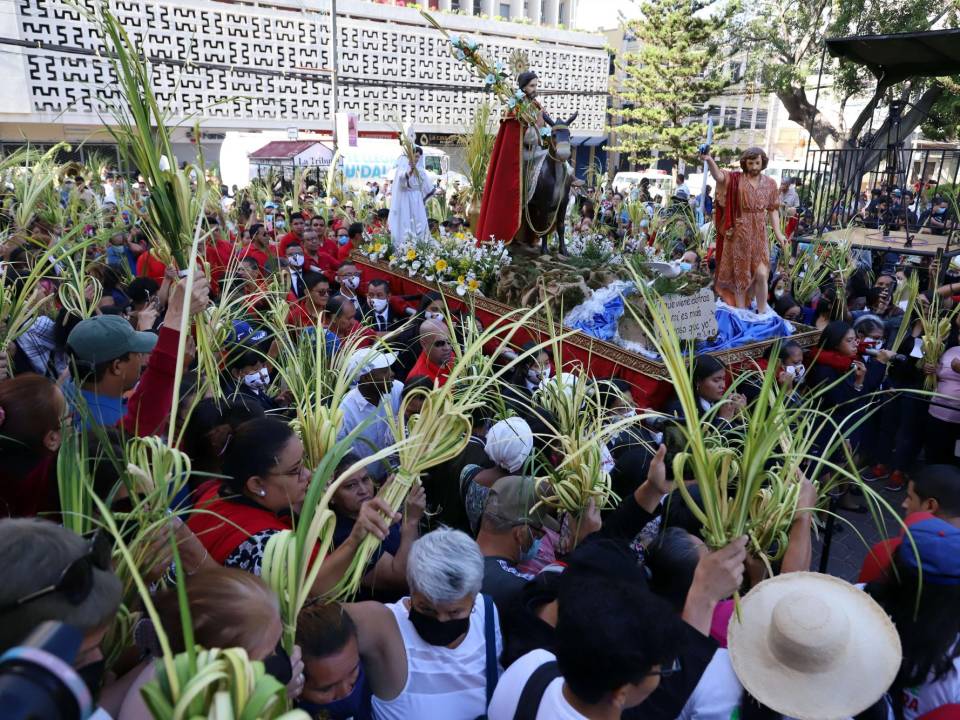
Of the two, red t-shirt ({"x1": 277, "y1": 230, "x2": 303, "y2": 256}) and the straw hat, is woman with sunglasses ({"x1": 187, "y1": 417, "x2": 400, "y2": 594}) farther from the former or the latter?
red t-shirt ({"x1": 277, "y1": 230, "x2": 303, "y2": 256})

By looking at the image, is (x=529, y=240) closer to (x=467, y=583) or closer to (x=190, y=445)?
(x=190, y=445)

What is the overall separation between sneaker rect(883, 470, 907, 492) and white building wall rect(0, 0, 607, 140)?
14568mm

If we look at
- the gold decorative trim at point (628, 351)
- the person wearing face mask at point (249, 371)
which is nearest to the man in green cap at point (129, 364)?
the person wearing face mask at point (249, 371)

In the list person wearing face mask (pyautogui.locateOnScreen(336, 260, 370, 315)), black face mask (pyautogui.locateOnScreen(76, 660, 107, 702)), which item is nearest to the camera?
black face mask (pyautogui.locateOnScreen(76, 660, 107, 702))

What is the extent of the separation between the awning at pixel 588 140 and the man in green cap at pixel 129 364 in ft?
95.8

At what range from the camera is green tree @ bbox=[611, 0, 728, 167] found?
24.5 m

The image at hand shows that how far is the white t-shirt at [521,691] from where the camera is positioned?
4.82ft

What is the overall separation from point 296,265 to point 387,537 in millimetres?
5008

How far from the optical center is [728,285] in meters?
6.64

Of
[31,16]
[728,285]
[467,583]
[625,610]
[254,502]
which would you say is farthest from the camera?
[31,16]

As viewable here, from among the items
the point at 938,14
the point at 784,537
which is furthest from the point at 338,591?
the point at 938,14

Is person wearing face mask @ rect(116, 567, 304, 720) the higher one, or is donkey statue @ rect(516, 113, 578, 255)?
donkey statue @ rect(516, 113, 578, 255)

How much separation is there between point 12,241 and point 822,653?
208 inches

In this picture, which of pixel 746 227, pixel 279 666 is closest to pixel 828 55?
pixel 746 227
